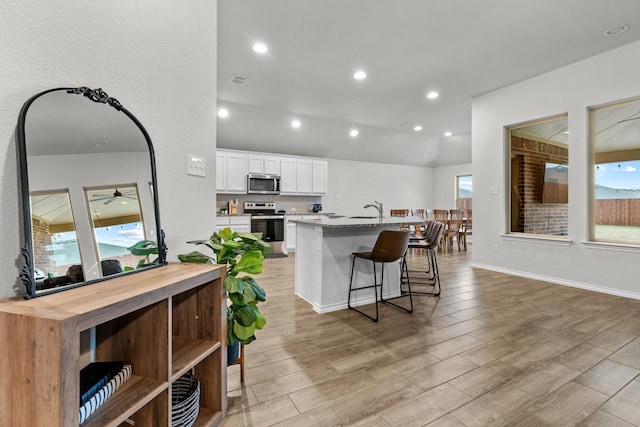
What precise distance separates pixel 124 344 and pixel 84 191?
0.63m

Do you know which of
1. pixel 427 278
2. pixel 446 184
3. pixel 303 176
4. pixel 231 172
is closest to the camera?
pixel 427 278

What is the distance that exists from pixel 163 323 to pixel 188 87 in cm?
136

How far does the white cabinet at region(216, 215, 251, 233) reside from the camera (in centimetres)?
594

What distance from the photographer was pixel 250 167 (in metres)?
6.37

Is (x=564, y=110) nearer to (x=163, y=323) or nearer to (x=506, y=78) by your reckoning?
(x=506, y=78)

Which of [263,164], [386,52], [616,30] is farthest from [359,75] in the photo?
[263,164]

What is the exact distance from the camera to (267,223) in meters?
6.30

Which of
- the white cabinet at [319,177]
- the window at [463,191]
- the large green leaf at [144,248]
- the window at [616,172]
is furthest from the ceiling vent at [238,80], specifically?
the window at [463,191]

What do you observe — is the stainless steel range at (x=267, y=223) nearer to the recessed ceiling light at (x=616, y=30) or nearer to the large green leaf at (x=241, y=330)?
the large green leaf at (x=241, y=330)

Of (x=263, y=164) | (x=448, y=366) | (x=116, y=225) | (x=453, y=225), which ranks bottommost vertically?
(x=448, y=366)

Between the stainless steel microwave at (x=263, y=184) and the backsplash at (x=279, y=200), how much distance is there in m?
0.39

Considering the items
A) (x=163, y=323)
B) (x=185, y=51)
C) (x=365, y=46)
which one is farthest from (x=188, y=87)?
(x=365, y=46)

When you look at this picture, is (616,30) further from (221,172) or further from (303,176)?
(221,172)

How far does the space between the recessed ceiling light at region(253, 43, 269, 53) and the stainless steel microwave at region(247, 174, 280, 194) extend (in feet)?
10.3
